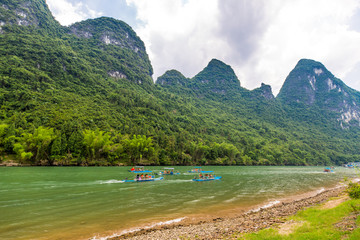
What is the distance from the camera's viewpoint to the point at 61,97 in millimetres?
124438

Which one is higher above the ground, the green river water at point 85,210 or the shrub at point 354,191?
the shrub at point 354,191

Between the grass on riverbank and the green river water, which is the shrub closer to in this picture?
the grass on riverbank

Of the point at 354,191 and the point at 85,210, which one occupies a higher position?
the point at 354,191

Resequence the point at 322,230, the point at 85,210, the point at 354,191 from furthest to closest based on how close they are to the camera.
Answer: the point at 85,210
the point at 354,191
the point at 322,230

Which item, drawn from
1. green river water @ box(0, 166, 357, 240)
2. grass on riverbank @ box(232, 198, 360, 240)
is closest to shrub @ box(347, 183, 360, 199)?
grass on riverbank @ box(232, 198, 360, 240)

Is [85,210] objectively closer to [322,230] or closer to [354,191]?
[322,230]

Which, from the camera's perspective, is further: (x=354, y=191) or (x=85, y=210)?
(x=85, y=210)

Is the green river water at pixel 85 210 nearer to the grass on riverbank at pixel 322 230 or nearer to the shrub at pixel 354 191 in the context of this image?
the grass on riverbank at pixel 322 230

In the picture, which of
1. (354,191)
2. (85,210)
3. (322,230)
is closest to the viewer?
(322,230)

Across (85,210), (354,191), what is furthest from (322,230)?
(85,210)

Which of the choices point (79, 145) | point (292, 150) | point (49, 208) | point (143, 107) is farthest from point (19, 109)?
point (292, 150)

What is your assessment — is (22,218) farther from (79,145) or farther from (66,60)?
(66,60)

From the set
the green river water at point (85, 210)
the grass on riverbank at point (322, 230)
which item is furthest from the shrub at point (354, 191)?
the green river water at point (85, 210)

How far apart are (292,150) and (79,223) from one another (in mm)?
215382
